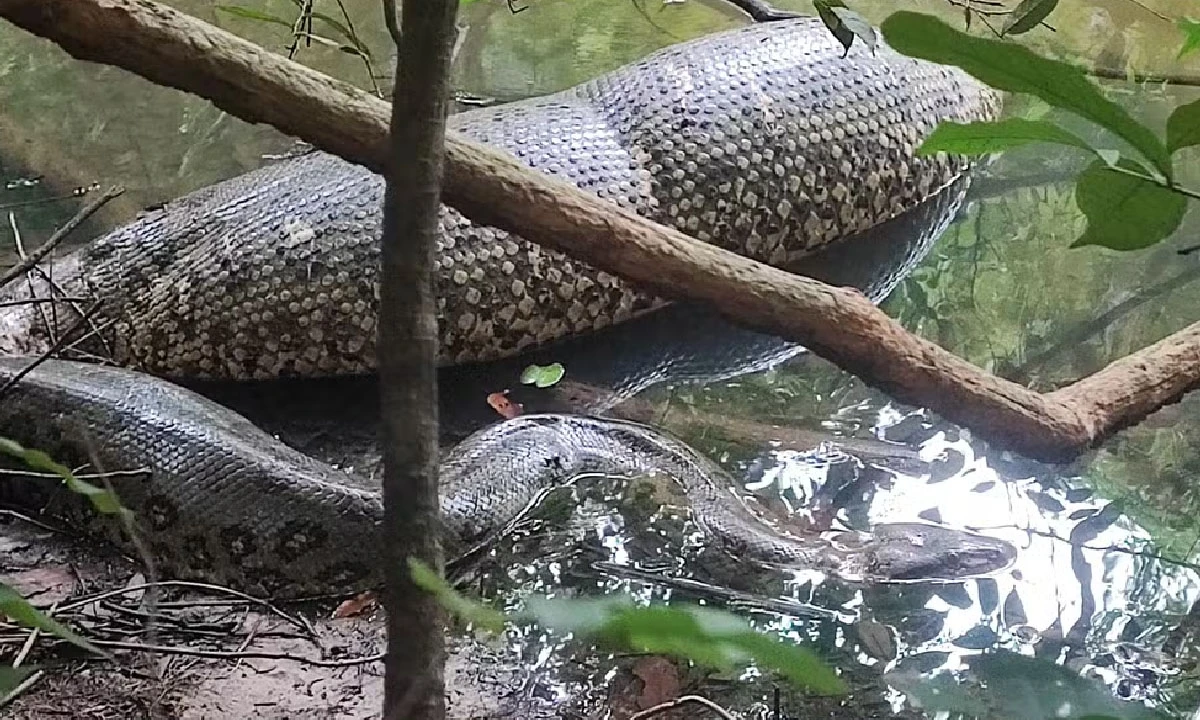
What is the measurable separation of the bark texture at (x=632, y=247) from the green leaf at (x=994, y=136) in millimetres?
1072

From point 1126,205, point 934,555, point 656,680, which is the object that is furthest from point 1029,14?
point 934,555

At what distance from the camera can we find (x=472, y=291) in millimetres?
2969

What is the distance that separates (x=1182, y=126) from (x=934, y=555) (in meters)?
1.75

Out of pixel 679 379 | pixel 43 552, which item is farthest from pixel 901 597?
pixel 43 552

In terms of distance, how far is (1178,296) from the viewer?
3129 millimetres

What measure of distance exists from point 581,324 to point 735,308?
986 millimetres

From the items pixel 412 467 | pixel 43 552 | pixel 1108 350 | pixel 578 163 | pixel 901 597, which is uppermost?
pixel 412 467

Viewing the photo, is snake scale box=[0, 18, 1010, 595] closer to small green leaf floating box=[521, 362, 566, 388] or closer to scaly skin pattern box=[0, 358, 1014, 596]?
scaly skin pattern box=[0, 358, 1014, 596]

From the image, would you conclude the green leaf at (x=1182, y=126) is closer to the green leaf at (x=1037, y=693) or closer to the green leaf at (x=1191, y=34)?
the green leaf at (x=1191, y=34)

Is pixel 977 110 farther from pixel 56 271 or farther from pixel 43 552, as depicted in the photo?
pixel 43 552

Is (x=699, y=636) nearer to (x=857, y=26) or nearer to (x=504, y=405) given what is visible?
(x=857, y=26)

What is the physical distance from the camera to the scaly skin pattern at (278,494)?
7.27 ft

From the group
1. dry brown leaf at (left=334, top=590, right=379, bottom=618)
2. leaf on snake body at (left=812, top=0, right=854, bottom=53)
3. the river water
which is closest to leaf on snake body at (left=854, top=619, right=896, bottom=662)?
the river water

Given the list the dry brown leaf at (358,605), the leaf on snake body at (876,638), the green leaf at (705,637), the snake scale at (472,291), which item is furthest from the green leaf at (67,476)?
the leaf on snake body at (876,638)
